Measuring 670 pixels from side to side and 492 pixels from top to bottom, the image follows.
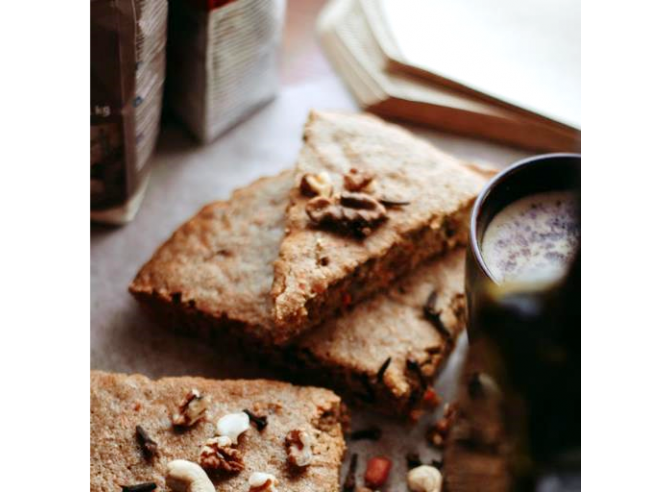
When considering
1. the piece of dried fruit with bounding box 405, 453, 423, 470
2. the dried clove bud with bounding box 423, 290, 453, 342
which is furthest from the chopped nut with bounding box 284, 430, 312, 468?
the dried clove bud with bounding box 423, 290, 453, 342

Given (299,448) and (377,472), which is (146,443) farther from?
(377,472)

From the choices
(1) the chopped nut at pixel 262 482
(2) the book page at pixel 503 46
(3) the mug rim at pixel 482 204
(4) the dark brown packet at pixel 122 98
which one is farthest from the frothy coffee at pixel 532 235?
(4) the dark brown packet at pixel 122 98

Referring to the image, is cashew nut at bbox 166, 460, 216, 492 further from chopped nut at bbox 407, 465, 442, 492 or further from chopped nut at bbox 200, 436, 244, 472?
chopped nut at bbox 407, 465, 442, 492

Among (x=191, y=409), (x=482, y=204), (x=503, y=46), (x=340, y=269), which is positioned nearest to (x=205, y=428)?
(x=191, y=409)

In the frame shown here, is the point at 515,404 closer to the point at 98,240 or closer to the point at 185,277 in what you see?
the point at 185,277
